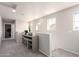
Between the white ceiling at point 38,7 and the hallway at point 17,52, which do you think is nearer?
the white ceiling at point 38,7

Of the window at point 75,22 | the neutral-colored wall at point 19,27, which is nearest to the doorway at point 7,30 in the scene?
the neutral-colored wall at point 19,27

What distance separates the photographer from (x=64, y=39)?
3818 mm

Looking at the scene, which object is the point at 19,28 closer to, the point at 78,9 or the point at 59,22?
the point at 59,22

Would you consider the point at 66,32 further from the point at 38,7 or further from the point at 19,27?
the point at 19,27

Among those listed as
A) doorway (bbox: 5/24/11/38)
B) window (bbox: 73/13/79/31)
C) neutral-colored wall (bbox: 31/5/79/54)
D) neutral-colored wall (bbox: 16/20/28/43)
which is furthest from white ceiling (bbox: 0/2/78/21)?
doorway (bbox: 5/24/11/38)

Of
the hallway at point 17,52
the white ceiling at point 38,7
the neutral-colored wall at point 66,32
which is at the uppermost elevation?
the white ceiling at point 38,7

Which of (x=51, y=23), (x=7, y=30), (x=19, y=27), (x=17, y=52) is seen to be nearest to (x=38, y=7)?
(x=51, y=23)

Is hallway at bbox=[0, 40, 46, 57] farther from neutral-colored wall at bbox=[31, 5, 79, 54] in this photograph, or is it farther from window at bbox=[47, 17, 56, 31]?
window at bbox=[47, 17, 56, 31]

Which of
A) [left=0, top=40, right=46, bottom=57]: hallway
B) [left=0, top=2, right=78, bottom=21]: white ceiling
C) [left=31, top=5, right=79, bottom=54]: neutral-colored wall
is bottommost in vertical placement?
[left=0, top=40, right=46, bottom=57]: hallway

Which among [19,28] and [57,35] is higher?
[19,28]

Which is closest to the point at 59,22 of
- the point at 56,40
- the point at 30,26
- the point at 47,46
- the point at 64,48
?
the point at 56,40

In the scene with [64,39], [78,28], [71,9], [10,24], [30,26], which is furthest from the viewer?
[10,24]

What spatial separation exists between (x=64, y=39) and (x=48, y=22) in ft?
5.89

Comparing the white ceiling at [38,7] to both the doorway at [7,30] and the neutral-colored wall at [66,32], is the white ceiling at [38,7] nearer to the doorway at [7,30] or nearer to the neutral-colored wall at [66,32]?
the neutral-colored wall at [66,32]
